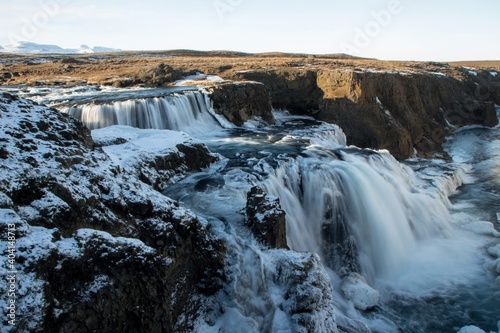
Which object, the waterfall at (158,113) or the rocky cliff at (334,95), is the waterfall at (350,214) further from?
the rocky cliff at (334,95)

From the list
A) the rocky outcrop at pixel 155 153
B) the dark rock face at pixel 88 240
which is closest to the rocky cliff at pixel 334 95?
the rocky outcrop at pixel 155 153

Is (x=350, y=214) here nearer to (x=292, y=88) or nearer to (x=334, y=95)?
(x=334, y=95)

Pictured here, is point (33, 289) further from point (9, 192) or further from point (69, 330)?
point (9, 192)

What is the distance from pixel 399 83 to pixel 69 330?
24623 millimetres

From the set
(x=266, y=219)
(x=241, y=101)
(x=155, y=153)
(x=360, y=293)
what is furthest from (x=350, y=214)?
(x=241, y=101)

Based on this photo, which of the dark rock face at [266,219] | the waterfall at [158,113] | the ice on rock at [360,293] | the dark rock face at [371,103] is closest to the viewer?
the dark rock face at [266,219]

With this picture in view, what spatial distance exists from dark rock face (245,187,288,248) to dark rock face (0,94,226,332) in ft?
3.00

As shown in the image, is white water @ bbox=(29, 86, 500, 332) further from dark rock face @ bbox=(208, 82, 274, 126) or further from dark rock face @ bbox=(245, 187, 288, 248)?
dark rock face @ bbox=(208, 82, 274, 126)

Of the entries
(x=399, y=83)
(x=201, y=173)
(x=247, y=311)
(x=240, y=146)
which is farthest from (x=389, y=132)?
(x=247, y=311)

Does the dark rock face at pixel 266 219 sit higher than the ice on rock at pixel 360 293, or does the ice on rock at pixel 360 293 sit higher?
the dark rock face at pixel 266 219

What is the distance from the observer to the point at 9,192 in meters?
4.18

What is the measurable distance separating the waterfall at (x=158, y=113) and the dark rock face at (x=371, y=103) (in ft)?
22.9

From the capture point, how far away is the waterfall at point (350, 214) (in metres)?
9.73

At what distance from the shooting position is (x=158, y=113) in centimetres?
1554
